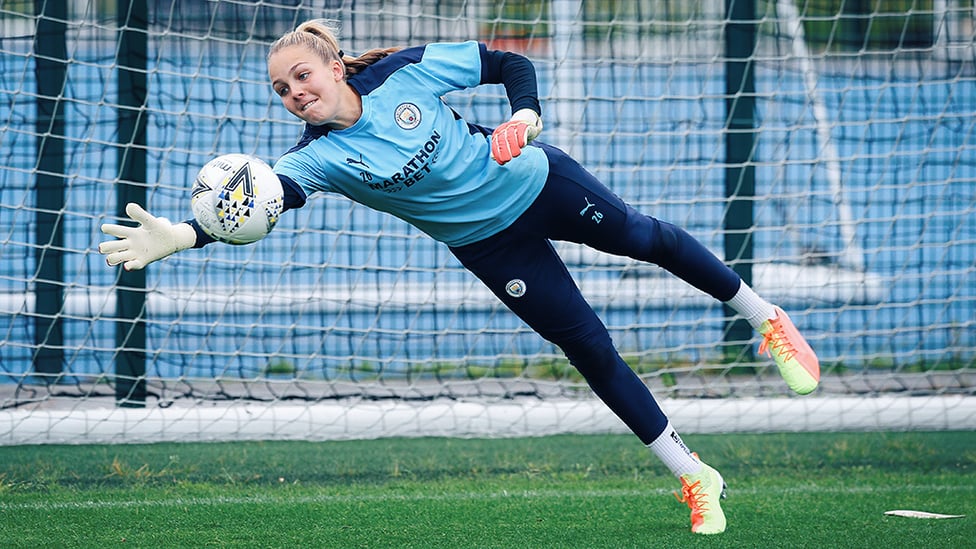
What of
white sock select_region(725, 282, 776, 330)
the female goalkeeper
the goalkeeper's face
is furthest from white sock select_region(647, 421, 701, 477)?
the goalkeeper's face

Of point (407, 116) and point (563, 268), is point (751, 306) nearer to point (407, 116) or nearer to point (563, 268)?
point (563, 268)

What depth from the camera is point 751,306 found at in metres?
3.51

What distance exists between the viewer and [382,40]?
19.3 feet

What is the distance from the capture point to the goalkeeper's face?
3000 millimetres

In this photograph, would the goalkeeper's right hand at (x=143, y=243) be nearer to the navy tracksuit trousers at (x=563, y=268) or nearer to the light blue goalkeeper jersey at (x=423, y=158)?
the light blue goalkeeper jersey at (x=423, y=158)

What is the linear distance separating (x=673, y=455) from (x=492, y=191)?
100cm

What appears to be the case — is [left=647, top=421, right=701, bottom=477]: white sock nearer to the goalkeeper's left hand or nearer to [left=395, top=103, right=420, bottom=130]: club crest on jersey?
the goalkeeper's left hand

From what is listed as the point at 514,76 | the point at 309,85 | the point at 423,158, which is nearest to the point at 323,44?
the point at 309,85

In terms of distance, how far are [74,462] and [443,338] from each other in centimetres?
Result: 282

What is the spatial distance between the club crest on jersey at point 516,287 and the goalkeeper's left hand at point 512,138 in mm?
477

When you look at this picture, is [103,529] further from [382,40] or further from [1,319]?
[1,319]

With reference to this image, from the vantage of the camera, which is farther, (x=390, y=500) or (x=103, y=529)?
(x=390, y=500)

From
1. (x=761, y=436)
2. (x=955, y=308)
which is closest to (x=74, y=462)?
(x=761, y=436)

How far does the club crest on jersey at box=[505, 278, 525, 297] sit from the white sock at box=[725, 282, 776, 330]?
0.70m
